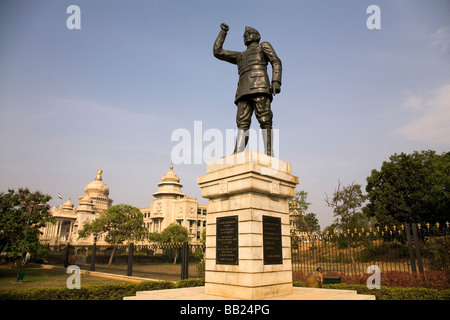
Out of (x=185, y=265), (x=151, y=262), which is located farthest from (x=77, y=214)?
(x=185, y=265)

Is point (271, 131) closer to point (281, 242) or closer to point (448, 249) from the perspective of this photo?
point (281, 242)

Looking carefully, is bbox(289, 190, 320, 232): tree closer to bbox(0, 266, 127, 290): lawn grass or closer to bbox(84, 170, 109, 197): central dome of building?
bbox(0, 266, 127, 290): lawn grass

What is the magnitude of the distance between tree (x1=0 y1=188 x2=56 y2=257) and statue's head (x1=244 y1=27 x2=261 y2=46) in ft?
64.7

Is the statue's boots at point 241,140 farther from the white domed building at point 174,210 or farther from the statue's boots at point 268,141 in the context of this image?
the white domed building at point 174,210

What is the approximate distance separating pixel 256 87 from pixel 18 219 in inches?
810

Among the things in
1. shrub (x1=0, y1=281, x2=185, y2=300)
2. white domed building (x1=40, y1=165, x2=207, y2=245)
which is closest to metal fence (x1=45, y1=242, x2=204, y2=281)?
shrub (x1=0, y1=281, x2=185, y2=300)

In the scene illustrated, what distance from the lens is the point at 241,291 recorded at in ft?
19.7

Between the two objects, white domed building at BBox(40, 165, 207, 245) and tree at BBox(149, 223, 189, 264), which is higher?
white domed building at BBox(40, 165, 207, 245)

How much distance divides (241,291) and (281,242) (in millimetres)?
1550

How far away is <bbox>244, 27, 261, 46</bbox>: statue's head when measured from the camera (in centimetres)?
812

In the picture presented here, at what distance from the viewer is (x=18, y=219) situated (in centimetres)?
2033
